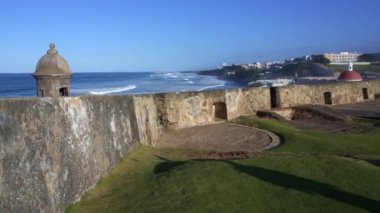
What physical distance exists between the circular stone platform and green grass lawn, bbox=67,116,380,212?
3.87 meters

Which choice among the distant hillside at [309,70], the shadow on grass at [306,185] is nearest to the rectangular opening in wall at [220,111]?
the shadow on grass at [306,185]

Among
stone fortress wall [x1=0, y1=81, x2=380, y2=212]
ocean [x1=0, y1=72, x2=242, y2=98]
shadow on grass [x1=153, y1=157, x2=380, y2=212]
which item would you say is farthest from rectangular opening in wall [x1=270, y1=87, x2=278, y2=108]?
ocean [x1=0, y1=72, x2=242, y2=98]

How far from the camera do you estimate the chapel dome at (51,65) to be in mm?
12453

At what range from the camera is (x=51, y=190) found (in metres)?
7.39

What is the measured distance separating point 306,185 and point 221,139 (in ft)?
24.5

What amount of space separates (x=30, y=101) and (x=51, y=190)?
1.49 m

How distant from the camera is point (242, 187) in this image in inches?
319

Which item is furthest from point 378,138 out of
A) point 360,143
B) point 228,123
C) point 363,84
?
point 363,84

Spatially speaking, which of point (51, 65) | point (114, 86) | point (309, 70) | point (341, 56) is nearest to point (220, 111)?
point (51, 65)

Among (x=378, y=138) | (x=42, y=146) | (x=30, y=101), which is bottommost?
(x=378, y=138)

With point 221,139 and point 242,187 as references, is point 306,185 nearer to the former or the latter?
point 242,187

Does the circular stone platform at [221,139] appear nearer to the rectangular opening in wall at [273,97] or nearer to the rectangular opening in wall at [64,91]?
the rectangular opening in wall at [64,91]

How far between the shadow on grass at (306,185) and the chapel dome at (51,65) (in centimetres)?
A: 482

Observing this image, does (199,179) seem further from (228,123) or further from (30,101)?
(228,123)
